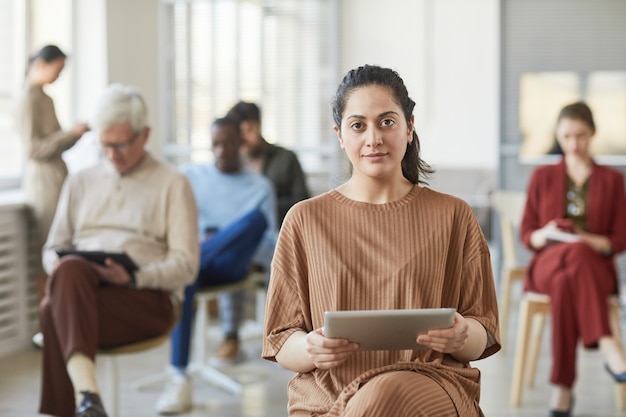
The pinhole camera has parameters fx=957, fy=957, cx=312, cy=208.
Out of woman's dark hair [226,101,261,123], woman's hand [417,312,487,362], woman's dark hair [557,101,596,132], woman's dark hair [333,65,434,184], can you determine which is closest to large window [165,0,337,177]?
woman's dark hair [226,101,261,123]

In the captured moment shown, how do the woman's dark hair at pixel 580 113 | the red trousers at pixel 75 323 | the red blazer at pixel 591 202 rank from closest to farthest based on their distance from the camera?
the red trousers at pixel 75 323, the woman's dark hair at pixel 580 113, the red blazer at pixel 591 202

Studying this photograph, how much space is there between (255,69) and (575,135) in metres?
3.08

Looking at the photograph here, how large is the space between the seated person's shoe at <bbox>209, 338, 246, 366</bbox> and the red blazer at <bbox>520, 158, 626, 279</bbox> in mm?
1510

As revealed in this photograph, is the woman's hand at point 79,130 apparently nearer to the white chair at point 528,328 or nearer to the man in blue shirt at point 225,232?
the man in blue shirt at point 225,232

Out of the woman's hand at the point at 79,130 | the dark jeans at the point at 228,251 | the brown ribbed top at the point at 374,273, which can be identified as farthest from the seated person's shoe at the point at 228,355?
the brown ribbed top at the point at 374,273

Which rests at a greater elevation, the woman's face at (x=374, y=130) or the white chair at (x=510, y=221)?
the woman's face at (x=374, y=130)

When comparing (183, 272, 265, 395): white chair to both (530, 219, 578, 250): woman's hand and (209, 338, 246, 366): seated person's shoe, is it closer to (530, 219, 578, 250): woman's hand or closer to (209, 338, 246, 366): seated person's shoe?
(209, 338, 246, 366): seated person's shoe

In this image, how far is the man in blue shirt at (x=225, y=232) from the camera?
3.84 m

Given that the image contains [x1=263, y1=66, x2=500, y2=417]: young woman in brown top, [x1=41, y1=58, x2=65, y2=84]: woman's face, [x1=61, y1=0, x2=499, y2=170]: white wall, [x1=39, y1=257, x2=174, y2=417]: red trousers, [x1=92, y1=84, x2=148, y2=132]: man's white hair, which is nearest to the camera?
[x1=263, y1=66, x2=500, y2=417]: young woman in brown top

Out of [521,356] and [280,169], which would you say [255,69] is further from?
[521,356]

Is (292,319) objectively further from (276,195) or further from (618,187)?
(276,195)

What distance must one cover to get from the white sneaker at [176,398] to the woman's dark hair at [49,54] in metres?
1.85

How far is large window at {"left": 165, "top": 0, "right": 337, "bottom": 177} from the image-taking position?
20.6ft

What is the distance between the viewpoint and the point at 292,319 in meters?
1.95
